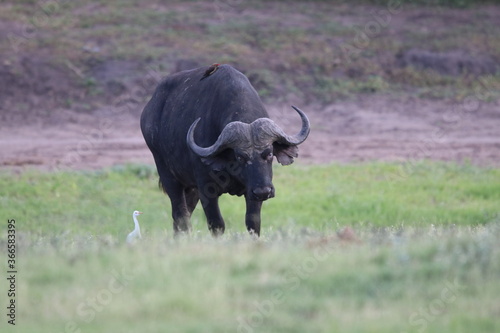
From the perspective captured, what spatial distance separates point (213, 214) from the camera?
1122 cm

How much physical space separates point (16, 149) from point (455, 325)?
1608 cm

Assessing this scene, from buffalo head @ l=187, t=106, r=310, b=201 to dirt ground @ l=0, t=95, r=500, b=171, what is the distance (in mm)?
9254

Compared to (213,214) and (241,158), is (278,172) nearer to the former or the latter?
(213,214)

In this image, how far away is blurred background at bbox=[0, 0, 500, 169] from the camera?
21.5 meters

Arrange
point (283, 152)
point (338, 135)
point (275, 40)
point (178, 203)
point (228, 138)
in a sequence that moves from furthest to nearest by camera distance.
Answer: point (275, 40) → point (338, 135) → point (178, 203) → point (283, 152) → point (228, 138)

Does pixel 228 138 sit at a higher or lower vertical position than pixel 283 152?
higher

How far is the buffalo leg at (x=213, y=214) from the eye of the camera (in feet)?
36.5

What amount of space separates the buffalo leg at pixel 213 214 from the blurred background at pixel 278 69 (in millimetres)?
8794

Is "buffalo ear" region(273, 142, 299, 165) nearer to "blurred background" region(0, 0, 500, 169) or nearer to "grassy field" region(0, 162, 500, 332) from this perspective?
"grassy field" region(0, 162, 500, 332)

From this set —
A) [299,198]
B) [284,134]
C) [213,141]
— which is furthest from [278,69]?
[284,134]

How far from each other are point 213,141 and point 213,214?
88 centimetres

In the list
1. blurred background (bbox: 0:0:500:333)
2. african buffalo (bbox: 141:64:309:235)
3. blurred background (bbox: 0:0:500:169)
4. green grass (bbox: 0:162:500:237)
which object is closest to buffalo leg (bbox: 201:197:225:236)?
african buffalo (bbox: 141:64:309:235)

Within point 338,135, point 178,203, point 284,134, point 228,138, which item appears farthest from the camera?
point 338,135

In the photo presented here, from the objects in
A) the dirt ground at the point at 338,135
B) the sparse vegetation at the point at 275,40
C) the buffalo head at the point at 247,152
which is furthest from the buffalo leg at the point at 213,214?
the sparse vegetation at the point at 275,40
